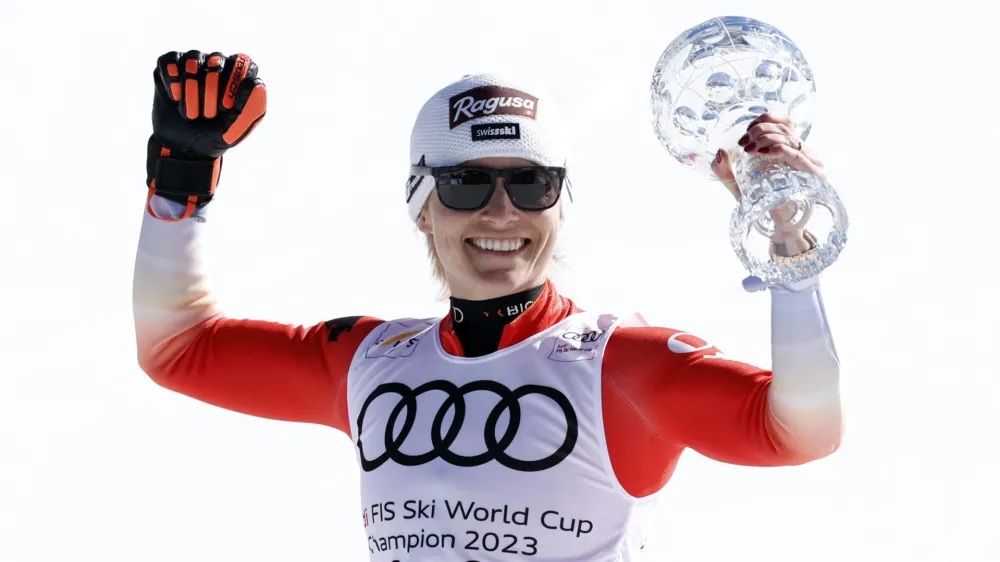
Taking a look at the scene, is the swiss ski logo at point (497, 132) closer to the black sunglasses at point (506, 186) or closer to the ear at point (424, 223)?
the black sunglasses at point (506, 186)

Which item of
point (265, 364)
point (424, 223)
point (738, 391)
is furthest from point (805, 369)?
point (265, 364)

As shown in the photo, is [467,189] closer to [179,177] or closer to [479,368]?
[479,368]

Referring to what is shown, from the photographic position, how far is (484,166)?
4121mm

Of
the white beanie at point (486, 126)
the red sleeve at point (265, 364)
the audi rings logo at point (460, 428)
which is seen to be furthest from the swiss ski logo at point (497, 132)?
the red sleeve at point (265, 364)

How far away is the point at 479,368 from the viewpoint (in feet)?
13.5

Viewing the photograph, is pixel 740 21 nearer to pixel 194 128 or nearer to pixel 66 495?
pixel 194 128

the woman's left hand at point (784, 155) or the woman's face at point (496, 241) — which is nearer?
the woman's left hand at point (784, 155)

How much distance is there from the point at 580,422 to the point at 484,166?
2.82 ft

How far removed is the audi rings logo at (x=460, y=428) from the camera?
3885 mm

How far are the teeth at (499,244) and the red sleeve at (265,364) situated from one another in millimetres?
656

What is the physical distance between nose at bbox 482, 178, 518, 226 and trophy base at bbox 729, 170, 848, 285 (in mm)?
1095

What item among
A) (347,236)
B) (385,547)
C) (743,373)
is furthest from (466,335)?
(347,236)

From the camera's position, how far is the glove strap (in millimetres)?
4574

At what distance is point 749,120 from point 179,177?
6.85 ft
